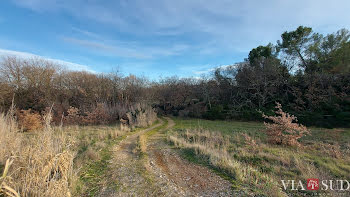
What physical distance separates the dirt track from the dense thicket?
12326mm

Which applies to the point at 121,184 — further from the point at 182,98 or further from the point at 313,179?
the point at 182,98

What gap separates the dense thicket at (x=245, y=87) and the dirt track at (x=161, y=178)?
12.3m

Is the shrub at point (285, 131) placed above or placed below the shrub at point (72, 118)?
above

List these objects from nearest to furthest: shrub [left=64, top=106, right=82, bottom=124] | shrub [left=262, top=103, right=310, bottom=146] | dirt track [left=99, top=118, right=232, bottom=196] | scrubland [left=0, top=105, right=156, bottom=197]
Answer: scrubland [left=0, top=105, right=156, bottom=197] < dirt track [left=99, top=118, right=232, bottom=196] < shrub [left=262, top=103, right=310, bottom=146] < shrub [left=64, top=106, right=82, bottom=124]

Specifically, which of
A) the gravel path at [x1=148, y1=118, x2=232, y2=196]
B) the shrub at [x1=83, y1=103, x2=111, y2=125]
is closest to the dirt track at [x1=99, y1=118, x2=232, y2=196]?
the gravel path at [x1=148, y1=118, x2=232, y2=196]

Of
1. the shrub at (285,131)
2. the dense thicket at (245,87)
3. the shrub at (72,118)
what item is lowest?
the shrub at (72,118)

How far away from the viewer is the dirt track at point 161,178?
303cm

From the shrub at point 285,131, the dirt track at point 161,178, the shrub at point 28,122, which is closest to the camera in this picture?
the dirt track at point 161,178

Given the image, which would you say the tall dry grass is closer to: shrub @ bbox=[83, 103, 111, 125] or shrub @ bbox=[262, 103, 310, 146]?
shrub @ bbox=[262, 103, 310, 146]

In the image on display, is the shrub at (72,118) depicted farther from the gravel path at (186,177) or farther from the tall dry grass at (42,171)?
the tall dry grass at (42,171)

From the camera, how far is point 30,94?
53.4 feet

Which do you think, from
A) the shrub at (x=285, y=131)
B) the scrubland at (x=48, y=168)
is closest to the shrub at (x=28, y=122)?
the scrubland at (x=48, y=168)

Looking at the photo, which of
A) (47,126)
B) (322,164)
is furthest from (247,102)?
(47,126)

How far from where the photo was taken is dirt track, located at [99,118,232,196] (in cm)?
303
